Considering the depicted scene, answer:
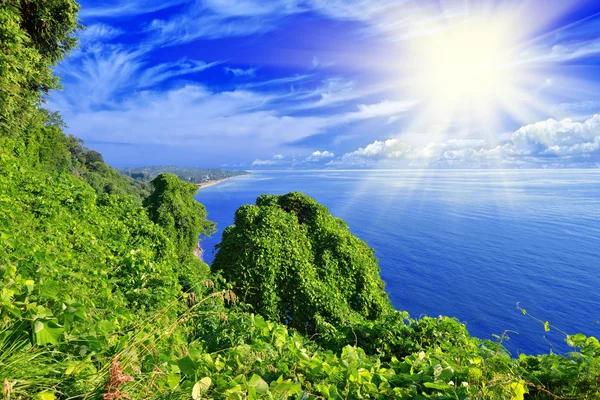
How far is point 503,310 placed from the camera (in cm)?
3244

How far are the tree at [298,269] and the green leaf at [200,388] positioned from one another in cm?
Result: 709

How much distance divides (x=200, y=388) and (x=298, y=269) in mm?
8111

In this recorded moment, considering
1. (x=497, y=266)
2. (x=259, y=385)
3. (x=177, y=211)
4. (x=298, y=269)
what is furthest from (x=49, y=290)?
(x=497, y=266)

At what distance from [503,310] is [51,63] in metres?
42.7

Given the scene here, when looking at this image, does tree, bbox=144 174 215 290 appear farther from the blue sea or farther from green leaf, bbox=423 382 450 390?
the blue sea

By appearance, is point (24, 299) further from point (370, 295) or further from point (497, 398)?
point (370, 295)

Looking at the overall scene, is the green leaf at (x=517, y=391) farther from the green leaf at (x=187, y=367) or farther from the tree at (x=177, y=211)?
the tree at (x=177, y=211)

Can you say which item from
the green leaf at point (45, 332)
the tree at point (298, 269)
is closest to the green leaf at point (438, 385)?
the green leaf at point (45, 332)

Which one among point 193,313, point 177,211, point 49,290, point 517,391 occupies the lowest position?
point 177,211

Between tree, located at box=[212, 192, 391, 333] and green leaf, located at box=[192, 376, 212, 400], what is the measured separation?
7088 mm

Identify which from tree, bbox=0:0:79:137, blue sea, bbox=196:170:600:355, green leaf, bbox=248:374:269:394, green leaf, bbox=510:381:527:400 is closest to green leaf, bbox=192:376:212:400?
green leaf, bbox=248:374:269:394

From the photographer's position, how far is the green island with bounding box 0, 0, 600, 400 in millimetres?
1878

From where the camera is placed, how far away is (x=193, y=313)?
2883mm

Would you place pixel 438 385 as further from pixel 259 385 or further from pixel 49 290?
pixel 49 290
